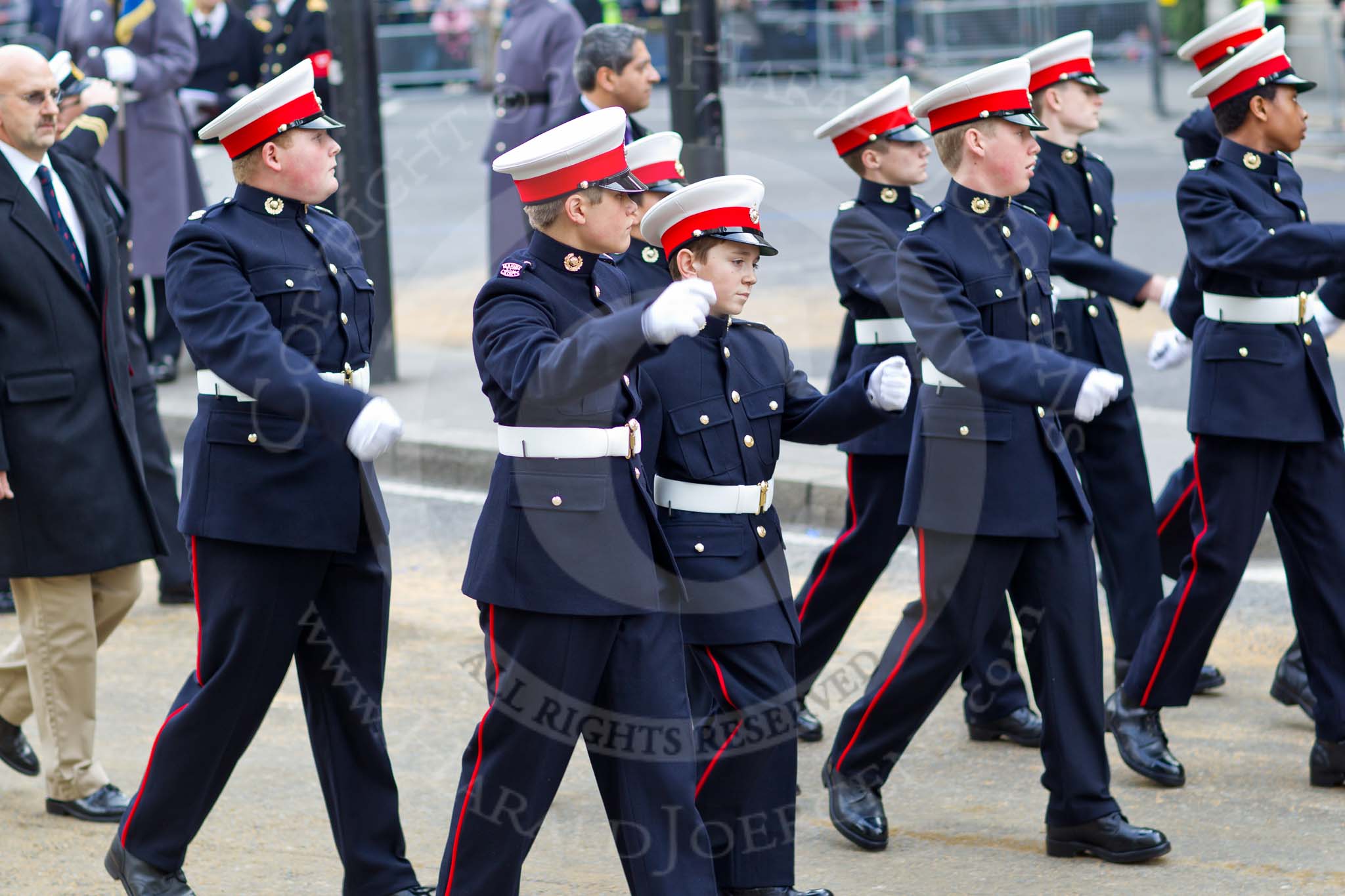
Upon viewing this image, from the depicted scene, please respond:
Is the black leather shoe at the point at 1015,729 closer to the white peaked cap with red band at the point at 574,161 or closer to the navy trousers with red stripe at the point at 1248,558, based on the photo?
the navy trousers with red stripe at the point at 1248,558

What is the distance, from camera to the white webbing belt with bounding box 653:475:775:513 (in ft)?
13.2

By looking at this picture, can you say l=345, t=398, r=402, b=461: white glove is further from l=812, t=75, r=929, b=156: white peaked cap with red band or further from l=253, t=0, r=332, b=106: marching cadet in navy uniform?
l=253, t=0, r=332, b=106: marching cadet in navy uniform

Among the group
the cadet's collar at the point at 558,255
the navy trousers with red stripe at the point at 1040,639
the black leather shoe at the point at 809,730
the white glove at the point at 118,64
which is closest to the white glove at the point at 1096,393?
the navy trousers with red stripe at the point at 1040,639

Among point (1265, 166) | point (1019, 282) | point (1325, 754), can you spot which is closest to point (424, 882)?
point (1019, 282)

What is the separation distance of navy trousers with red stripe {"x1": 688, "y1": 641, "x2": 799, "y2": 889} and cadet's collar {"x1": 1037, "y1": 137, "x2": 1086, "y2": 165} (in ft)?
6.84

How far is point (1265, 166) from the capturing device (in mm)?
4859

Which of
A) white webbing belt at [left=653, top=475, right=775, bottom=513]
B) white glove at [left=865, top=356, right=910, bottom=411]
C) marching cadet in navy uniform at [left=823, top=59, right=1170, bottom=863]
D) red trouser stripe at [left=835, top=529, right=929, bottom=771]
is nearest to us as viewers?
white glove at [left=865, top=356, right=910, bottom=411]

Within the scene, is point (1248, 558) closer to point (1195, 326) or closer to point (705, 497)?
point (1195, 326)

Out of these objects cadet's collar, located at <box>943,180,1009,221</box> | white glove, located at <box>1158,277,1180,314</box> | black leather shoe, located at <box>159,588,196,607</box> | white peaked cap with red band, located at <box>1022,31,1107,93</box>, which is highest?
white peaked cap with red band, located at <box>1022,31,1107,93</box>

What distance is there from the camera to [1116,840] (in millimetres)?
4316

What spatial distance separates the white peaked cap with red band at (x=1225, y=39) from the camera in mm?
5309

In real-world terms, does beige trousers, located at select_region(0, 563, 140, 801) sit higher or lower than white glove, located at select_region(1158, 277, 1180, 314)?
lower

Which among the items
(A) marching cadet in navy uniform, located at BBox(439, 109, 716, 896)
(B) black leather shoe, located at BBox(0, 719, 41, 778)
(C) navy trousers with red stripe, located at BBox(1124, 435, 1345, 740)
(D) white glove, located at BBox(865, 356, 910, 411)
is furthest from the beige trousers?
(C) navy trousers with red stripe, located at BBox(1124, 435, 1345, 740)

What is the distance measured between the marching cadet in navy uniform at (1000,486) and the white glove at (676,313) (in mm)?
1051
